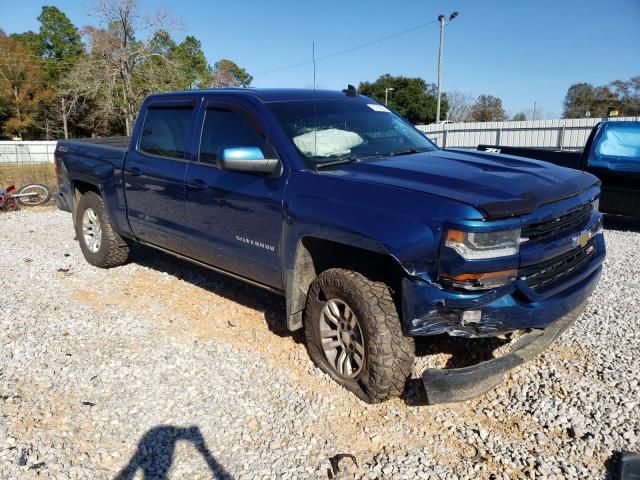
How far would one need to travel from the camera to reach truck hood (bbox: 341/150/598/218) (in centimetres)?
280

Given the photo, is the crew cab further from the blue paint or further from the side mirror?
the side mirror

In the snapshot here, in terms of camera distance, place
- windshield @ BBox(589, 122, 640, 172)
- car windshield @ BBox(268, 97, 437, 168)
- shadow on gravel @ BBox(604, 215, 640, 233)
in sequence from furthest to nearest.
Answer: shadow on gravel @ BBox(604, 215, 640, 233), windshield @ BBox(589, 122, 640, 172), car windshield @ BBox(268, 97, 437, 168)

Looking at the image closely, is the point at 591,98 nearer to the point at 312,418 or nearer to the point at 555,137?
the point at 555,137

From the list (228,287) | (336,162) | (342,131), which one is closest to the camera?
(336,162)

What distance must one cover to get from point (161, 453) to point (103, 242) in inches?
145

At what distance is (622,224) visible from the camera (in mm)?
9141

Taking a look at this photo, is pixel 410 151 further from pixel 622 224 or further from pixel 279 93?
pixel 622 224

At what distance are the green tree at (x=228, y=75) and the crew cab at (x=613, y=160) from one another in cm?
4551

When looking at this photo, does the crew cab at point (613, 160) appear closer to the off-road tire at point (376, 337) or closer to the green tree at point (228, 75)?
the off-road tire at point (376, 337)

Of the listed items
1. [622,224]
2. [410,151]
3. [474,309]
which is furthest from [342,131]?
[622,224]

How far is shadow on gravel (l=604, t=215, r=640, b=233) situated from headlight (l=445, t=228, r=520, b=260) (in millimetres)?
7115

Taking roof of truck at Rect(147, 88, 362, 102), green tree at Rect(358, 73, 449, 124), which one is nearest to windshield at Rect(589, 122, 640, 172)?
roof of truck at Rect(147, 88, 362, 102)

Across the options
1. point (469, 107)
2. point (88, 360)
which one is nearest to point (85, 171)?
point (88, 360)

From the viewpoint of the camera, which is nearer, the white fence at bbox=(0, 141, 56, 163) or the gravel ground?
the gravel ground
